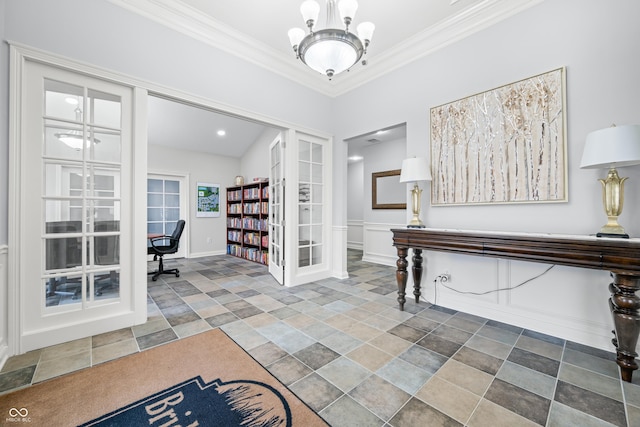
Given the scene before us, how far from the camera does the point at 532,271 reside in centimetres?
236

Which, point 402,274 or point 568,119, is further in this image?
point 402,274

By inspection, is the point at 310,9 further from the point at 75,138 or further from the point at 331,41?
the point at 75,138

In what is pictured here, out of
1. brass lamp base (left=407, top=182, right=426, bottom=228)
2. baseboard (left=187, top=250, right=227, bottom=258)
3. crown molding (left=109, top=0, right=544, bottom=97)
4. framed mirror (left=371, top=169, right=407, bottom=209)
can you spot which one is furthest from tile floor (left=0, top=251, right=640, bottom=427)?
baseboard (left=187, top=250, right=227, bottom=258)

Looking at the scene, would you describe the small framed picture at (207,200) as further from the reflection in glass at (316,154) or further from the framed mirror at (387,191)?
the framed mirror at (387,191)

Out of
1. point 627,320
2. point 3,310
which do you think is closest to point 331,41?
point 627,320

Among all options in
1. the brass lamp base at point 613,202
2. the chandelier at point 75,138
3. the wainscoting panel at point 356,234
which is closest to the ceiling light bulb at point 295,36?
the chandelier at point 75,138

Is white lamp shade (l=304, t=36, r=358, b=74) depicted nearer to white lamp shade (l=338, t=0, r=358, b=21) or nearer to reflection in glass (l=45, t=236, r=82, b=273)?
white lamp shade (l=338, t=0, r=358, b=21)

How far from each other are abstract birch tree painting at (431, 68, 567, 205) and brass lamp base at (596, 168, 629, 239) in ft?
0.99

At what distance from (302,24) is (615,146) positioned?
2.88 metres

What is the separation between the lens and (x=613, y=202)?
6.00 ft

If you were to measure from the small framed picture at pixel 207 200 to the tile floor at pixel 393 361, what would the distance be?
3643 mm

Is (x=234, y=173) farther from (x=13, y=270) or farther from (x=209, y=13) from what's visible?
(x=13, y=270)

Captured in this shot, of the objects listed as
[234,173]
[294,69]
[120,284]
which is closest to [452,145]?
[294,69]

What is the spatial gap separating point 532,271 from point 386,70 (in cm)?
285
